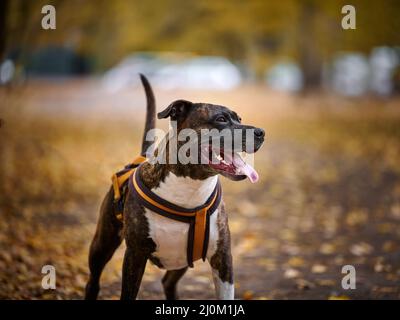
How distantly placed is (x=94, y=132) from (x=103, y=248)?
43.3 feet

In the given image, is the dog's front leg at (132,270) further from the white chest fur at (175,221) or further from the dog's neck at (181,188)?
the dog's neck at (181,188)

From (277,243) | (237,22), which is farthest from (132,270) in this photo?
(237,22)

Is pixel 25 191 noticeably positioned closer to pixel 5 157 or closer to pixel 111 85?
pixel 5 157

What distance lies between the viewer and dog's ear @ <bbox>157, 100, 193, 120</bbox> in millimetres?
3708

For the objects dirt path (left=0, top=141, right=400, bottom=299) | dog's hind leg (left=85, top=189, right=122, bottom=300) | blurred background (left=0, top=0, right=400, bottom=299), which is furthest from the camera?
blurred background (left=0, top=0, right=400, bottom=299)

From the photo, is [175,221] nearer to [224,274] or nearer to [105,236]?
[224,274]

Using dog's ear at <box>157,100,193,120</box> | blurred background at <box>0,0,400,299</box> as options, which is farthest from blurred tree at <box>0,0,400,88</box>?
dog's ear at <box>157,100,193,120</box>

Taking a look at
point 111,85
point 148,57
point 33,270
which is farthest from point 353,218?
point 148,57

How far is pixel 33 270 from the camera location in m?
5.84

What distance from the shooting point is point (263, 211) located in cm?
864

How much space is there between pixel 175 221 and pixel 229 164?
0.53 metres

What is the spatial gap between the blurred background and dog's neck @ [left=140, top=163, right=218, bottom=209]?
1.84 meters

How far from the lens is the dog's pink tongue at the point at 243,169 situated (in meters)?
3.56

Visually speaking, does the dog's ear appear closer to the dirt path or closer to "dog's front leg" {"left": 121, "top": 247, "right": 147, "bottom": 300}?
"dog's front leg" {"left": 121, "top": 247, "right": 147, "bottom": 300}
